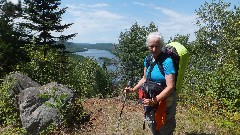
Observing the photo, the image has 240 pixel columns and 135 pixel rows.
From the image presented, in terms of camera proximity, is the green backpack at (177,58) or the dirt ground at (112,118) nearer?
the green backpack at (177,58)

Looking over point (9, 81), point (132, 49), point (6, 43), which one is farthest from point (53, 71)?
point (132, 49)

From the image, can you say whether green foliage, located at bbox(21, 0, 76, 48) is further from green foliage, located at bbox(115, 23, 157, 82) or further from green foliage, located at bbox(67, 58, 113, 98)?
green foliage, located at bbox(115, 23, 157, 82)

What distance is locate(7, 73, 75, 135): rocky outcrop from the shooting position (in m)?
8.24

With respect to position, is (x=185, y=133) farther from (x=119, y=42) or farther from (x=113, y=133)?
(x=119, y=42)

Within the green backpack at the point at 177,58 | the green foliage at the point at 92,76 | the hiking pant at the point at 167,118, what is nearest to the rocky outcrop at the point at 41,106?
the hiking pant at the point at 167,118

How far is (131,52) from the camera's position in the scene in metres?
50.0

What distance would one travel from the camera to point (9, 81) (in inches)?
414

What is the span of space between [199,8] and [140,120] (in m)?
37.0

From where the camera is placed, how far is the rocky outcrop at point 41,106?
27.0 ft

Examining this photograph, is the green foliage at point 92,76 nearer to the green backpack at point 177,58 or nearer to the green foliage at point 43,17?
the green foliage at point 43,17

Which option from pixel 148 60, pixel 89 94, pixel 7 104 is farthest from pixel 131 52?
pixel 148 60

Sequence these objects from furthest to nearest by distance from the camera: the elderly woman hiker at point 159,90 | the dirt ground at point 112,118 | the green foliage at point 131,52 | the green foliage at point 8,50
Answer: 1. the green foliage at point 131,52
2. the green foliage at point 8,50
3. the dirt ground at point 112,118
4. the elderly woman hiker at point 159,90

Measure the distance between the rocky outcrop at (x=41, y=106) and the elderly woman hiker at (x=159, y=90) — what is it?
3.47m

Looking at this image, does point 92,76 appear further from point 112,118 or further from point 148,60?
point 148,60
